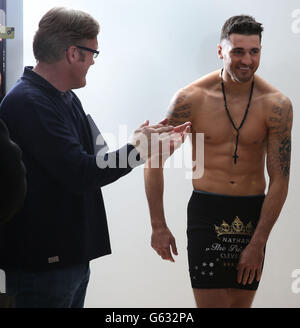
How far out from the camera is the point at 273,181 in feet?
7.68

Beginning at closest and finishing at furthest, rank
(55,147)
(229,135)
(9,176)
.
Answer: (9,176)
(55,147)
(229,135)

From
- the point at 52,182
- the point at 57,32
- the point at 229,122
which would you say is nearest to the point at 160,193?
the point at 229,122

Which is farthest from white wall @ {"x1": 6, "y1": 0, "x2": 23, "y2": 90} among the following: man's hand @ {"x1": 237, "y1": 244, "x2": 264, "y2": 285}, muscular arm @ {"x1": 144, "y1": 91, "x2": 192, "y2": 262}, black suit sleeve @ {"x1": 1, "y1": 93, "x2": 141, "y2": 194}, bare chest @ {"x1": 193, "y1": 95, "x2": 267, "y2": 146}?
man's hand @ {"x1": 237, "y1": 244, "x2": 264, "y2": 285}

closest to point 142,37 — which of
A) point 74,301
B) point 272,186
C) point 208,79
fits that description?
point 208,79

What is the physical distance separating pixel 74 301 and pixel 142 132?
0.67 meters

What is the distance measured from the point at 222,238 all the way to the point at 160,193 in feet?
1.13

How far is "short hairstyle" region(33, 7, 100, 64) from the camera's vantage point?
5.66 feet

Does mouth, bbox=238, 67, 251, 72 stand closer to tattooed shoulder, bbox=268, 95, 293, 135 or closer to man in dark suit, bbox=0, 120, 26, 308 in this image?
tattooed shoulder, bbox=268, 95, 293, 135

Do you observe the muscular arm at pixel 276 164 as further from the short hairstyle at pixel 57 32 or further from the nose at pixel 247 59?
the short hairstyle at pixel 57 32

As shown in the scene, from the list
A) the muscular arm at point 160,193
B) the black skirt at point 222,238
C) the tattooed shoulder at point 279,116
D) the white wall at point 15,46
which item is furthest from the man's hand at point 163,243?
the white wall at point 15,46

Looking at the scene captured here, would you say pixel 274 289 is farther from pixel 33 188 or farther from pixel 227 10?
pixel 33 188

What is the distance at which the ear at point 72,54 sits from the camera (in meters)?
1.74

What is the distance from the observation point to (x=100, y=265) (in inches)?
125

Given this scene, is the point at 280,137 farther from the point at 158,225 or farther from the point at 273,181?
the point at 158,225
